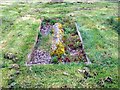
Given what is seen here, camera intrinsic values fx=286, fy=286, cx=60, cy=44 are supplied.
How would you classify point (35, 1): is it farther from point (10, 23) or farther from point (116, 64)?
point (116, 64)

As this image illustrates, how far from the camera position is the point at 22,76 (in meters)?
14.9

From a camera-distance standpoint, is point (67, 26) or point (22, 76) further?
point (67, 26)

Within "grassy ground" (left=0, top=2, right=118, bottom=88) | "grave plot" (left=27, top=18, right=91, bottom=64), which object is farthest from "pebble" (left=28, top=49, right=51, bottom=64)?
"grassy ground" (left=0, top=2, right=118, bottom=88)

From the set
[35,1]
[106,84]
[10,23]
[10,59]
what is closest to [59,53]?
[10,59]

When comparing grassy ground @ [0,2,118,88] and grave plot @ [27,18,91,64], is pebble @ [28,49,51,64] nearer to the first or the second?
grave plot @ [27,18,91,64]

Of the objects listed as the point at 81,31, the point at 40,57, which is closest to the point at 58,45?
the point at 40,57

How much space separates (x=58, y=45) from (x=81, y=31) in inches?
185

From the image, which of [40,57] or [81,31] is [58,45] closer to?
[40,57]

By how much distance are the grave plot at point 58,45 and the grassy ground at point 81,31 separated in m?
0.48

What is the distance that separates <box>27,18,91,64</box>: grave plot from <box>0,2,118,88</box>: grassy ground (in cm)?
48

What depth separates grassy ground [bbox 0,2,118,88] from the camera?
14.4 metres

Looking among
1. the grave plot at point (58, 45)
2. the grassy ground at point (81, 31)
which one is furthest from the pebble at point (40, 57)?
the grassy ground at point (81, 31)

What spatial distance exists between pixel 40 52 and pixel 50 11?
37.2ft

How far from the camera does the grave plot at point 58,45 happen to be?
17016 millimetres
